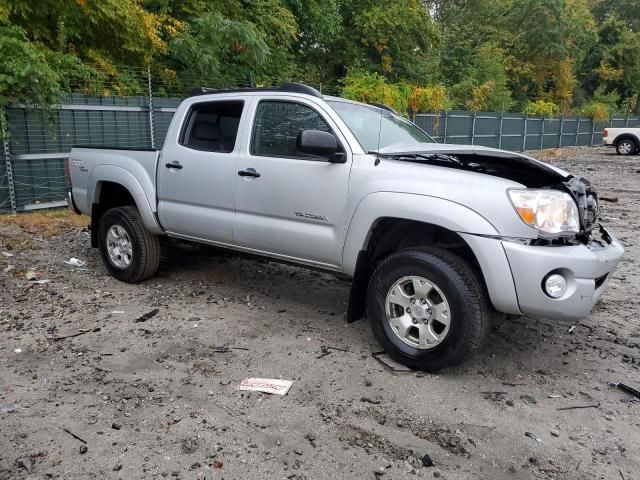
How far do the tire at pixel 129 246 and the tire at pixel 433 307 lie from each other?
2.74m

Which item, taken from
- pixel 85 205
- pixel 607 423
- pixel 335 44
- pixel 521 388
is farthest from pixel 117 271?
pixel 335 44

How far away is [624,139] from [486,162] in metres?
25.0

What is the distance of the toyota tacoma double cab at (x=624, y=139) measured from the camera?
25.2 meters

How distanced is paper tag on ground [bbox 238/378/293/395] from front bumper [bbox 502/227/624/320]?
162 cm

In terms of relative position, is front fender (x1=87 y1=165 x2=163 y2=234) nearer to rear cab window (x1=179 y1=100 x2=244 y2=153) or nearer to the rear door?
the rear door

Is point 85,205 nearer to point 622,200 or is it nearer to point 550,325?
point 550,325

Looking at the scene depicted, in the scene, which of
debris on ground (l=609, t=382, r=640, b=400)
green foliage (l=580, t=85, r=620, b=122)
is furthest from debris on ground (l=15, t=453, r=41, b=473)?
green foliage (l=580, t=85, r=620, b=122)

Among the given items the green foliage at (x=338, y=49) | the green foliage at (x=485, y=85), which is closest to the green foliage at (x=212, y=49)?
the green foliage at (x=338, y=49)

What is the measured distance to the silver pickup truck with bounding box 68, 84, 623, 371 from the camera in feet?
11.9

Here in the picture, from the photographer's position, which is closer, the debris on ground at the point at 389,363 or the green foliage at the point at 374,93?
the debris on ground at the point at 389,363

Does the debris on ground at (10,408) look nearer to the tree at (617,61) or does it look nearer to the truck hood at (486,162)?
the truck hood at (486,162)

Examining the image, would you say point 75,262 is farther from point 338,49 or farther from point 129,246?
point 338,49

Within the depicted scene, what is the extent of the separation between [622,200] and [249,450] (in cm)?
1184

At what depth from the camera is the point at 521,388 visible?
3.85m
